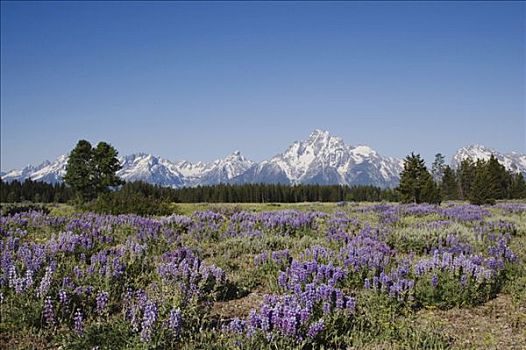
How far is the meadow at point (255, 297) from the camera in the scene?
187 inches

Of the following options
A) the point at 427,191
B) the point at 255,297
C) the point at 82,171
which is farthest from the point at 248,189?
the point at 255,297

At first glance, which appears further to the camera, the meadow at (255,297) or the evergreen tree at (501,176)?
the evergreen tree at (501,176)

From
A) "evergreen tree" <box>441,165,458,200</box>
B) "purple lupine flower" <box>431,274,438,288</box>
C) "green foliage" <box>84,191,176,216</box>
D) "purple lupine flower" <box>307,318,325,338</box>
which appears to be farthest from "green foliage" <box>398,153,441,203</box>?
"evergreen tree" <box>441,165,458,200</box>

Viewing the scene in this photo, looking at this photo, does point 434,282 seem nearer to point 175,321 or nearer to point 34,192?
point 175,321

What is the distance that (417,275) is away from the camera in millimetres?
7418

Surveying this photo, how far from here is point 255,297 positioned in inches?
280

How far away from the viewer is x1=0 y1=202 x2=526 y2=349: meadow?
187 inches

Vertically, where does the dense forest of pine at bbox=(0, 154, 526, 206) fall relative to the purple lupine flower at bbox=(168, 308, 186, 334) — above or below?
above

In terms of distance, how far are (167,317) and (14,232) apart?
7.73m

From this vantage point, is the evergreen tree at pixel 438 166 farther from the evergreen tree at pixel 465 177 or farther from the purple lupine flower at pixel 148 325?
the purple lupine flower at pixel 148 325

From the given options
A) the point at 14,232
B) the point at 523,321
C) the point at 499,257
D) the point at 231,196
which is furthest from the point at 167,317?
the point at 231,196

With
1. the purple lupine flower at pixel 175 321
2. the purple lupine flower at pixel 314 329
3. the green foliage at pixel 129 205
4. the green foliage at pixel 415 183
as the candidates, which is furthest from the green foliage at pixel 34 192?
the purple lupine flower at pixel 314 329

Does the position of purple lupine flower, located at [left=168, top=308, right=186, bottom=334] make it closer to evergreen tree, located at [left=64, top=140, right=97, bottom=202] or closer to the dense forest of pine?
the dense forest of pine

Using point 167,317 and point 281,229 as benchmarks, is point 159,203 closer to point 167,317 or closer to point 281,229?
point 281,229
